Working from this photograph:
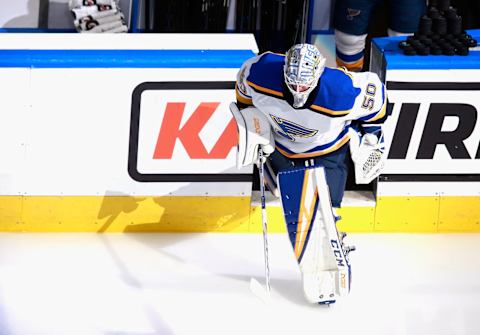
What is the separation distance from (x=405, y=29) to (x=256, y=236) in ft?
6.34

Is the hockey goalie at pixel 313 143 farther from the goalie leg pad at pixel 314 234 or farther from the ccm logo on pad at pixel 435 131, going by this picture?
the ccm logo on pad at pixel 435 131

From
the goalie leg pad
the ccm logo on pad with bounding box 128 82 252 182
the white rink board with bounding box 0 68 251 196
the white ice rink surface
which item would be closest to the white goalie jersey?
the goalie leg pad

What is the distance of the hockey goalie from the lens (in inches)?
225

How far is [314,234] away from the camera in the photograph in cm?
600

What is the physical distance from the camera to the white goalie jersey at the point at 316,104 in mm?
5699

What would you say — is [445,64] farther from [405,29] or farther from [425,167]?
[405,29]

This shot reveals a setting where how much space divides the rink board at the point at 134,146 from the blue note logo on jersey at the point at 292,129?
62 centimetres

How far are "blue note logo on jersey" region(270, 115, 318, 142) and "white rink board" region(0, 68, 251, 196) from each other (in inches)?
24.6

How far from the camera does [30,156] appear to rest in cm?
645

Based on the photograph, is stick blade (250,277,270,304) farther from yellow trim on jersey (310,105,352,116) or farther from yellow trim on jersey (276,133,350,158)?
yellow trim on jersey (310,105,352,116)

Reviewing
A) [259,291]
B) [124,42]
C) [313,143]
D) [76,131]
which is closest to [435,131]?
[313,143]

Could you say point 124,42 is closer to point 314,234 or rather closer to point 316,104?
point 316,104

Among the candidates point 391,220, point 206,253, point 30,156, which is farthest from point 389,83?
point 30,156

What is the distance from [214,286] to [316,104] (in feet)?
3.47
